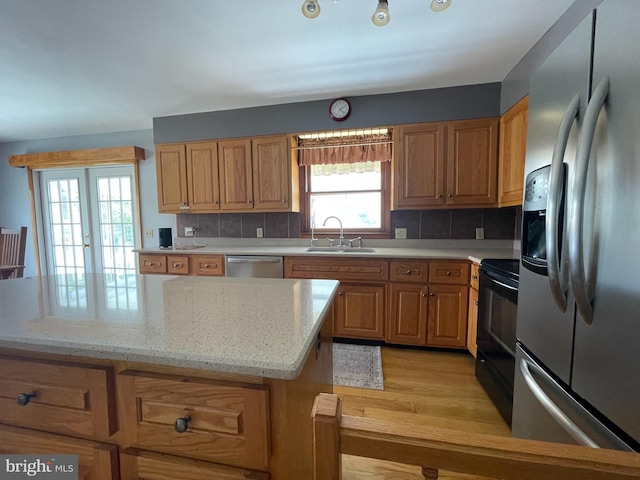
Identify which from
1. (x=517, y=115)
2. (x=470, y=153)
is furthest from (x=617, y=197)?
(x=470, y=153)

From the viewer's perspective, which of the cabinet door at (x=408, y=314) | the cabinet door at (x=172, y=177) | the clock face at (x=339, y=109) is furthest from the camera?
the cabinet door at (x=172, y=177)

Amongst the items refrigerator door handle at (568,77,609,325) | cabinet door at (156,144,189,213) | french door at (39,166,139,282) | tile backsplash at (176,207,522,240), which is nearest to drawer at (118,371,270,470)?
refrigerator door handle at (568,77,609,325)

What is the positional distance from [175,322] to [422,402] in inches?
67.8

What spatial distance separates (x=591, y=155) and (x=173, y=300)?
4.58ft

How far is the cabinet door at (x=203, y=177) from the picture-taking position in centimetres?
310

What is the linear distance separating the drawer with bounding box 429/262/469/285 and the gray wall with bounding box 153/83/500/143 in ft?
4.56

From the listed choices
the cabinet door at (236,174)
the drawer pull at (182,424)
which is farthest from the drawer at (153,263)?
the drawer pull at (182,424)

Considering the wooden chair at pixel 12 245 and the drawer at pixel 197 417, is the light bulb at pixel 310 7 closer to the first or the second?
the drawer at pixel 197 417

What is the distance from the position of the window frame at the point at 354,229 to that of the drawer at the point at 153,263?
Answer: 1.54 meters

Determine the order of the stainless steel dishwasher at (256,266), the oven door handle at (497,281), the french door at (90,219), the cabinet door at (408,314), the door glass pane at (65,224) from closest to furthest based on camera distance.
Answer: the oven door handle at (497,281) < the cabinet door at (408,314) < the stainless steel dishwasher at (256,266) < the french door at (90,219) < the door glass pane at (65,224)

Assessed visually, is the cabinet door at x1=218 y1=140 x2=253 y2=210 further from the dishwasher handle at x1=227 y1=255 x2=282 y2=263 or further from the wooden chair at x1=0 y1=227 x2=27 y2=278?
the wooden chair at x1=0 y1=227 x2=27 y2=278

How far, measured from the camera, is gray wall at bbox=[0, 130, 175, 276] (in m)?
3.73

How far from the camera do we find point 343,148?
2.96 meters

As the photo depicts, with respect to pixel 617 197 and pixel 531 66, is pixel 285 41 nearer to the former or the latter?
pixel 531 66
